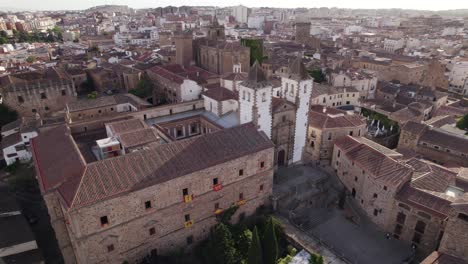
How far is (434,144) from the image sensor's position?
4572cm

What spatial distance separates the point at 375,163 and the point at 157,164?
22581mm

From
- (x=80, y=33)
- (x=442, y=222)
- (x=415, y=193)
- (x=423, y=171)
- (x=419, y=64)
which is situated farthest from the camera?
(x=80, y=33)

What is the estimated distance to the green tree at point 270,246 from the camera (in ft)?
Result: 84.5

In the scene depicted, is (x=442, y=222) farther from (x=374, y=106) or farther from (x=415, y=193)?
(x=374, y=106)

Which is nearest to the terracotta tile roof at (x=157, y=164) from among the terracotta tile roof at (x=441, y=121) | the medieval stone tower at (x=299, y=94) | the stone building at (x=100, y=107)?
the medieval stone tower at (x=299, y=94)

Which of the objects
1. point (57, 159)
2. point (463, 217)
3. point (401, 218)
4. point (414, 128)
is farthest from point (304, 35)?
point (57, 159)

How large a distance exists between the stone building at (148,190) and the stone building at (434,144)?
26.8 metres

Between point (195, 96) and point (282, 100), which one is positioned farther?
point (195, 96)

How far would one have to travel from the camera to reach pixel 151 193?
84.9 ft

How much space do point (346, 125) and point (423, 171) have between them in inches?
395

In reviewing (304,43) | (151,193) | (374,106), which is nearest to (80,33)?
(304,43)

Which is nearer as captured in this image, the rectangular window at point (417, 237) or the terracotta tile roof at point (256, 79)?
the rectangular window at point (417, 237)

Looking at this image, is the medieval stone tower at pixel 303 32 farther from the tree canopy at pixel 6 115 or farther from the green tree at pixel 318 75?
the tree canopy at pixel 6 115

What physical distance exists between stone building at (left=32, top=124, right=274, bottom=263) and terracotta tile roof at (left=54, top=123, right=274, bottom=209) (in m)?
0.07
